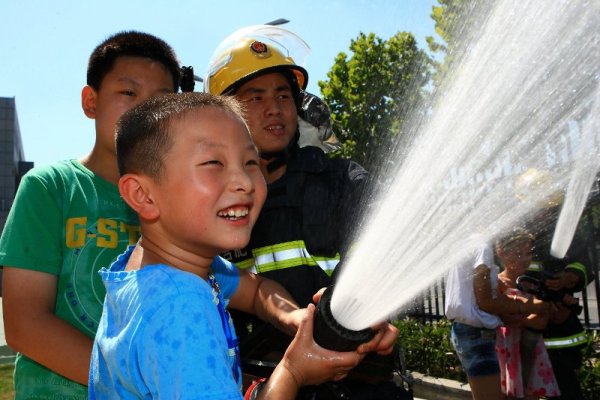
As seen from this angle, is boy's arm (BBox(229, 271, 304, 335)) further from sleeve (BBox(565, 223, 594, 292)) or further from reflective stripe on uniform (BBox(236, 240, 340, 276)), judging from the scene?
sleeve (BBox(565, 223, 594, 292))

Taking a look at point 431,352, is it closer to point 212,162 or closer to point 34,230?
point 34,230

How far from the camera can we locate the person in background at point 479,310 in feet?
17.6

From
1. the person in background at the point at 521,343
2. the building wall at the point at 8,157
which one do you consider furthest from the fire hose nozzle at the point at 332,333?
the building wall at the point at 8,157

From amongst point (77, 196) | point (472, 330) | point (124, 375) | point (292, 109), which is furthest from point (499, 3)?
point (472, 330)

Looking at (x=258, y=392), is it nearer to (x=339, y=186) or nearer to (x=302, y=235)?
(x=302, y=235)

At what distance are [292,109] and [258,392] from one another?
177 centimetres

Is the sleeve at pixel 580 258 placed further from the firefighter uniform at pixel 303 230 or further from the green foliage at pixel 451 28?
the firefighter uniform at pixel 303 230

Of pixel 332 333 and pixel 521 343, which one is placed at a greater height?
pixel 332 333

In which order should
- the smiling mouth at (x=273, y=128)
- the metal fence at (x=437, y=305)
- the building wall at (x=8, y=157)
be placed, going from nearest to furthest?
1. the smiling mouth at (x=273, y=128)
2. the metal fence at (x=437, y=305)
3. the building wall at (x=8, y=157)

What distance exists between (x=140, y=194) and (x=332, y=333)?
679 millimetres

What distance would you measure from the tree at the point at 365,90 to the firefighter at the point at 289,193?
8.37 meters

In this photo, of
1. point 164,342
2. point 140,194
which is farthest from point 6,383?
point 164,342

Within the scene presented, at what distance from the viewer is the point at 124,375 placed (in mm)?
1417

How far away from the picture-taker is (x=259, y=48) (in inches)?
127
